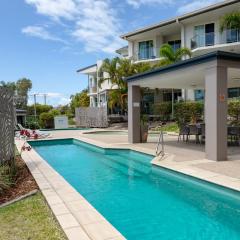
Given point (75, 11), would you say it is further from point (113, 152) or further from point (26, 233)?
point (26, 233)

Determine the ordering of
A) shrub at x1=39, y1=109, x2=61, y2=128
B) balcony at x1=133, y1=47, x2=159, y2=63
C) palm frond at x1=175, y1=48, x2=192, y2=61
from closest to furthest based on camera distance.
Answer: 1. palm frond at x1=175, y1=48, x2=192, y2=61
2. balcony at x1=133, y1=47, x2=159, y2=63
3. shrub at x1=39, y1=109, x2=61, y2=128

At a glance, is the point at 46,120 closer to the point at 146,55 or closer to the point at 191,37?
the point at 146,55

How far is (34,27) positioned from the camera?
22.0 metres

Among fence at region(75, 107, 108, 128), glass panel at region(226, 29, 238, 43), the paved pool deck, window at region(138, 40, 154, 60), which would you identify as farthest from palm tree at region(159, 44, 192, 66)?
the paved pool deck

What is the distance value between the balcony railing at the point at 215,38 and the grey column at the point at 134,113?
1401 cm

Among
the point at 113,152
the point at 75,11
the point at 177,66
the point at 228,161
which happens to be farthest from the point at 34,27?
the point at 228,161

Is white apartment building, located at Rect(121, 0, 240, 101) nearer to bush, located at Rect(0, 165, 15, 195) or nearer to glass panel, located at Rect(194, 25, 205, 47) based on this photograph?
glass panel, located at Rect(194, 25, 205, 47)

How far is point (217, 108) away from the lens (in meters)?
9.67

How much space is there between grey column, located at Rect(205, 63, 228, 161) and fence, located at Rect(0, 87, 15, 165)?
19.9 ft

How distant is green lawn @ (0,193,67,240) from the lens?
4.30 m

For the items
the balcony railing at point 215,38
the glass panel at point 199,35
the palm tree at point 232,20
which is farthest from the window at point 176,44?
the palm tree at point 232,20

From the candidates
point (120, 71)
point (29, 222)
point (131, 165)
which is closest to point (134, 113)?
point (131, 165)

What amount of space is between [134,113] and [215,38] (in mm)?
14821

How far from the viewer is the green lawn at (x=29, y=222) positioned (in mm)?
4301
